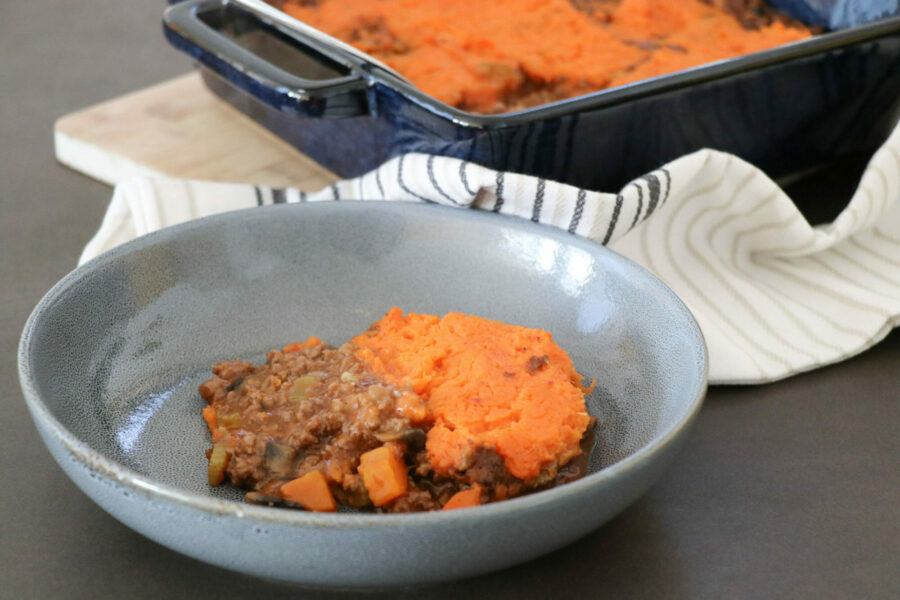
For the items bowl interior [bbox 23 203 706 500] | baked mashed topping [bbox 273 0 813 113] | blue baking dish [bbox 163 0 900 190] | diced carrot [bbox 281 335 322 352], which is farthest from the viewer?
baked mashed topping [bbox 273 0 813 113]

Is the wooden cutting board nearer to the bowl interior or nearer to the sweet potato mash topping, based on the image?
the bowl interior

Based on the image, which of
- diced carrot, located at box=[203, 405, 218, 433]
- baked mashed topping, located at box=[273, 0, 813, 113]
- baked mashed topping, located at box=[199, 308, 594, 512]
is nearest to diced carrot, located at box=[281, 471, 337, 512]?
baked mashed topping, located at box=[199, 308, 594, 512]

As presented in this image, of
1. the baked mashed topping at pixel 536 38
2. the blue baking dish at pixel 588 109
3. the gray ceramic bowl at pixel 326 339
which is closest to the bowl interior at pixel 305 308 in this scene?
→ the gray ceramic bowl at pixel 326 339

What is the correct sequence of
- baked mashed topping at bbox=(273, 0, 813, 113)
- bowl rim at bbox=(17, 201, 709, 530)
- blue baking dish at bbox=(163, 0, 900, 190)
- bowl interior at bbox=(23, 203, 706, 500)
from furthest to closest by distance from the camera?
baked mashed topping at bbox=(273, 0, 813, 113) → blue baking dish at bbox=(163, 0, 900, 190) → bowl interior at bbox=(23, 203, 706, 500) → bowl rim at bbox=(17, 201, 709, 530)

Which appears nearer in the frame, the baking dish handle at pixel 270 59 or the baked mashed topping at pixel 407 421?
the baked mashed topping at pixel 407 421

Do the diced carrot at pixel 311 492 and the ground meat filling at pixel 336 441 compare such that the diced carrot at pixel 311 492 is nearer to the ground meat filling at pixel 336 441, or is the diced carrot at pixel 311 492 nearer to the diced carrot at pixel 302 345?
the ground meat filling at pixel 336 441
